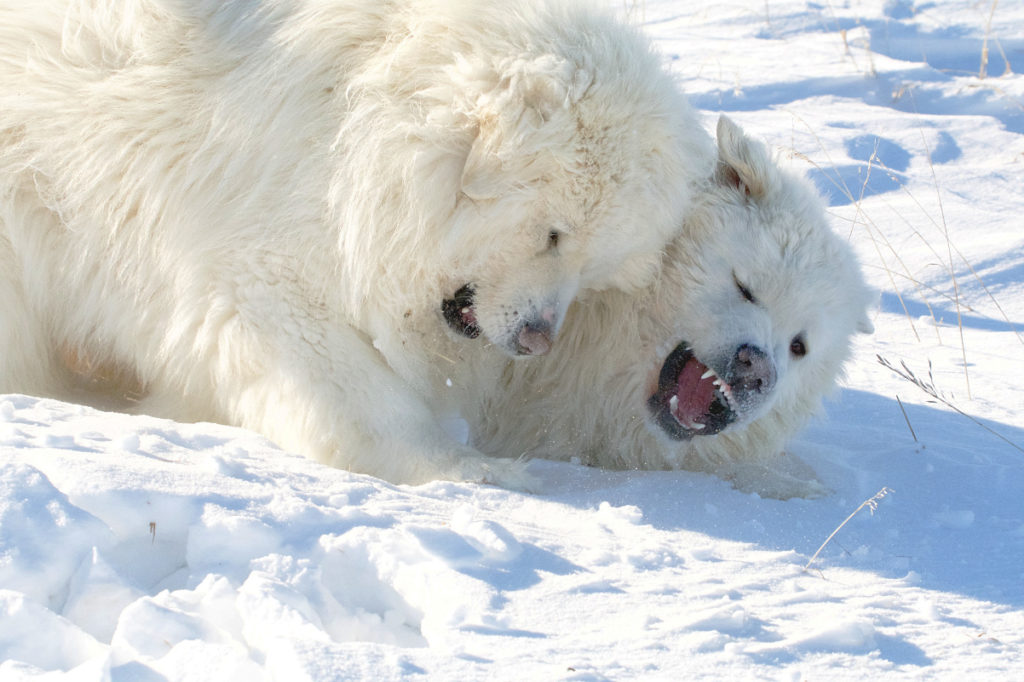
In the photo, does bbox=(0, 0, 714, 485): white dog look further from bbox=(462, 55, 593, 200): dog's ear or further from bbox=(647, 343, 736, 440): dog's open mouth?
bbox=(647, 343, 736, 440): dog's open mouth

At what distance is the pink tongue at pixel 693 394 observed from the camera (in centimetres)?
428

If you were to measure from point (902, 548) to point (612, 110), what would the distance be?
1815 millimetres

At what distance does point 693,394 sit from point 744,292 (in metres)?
0.48

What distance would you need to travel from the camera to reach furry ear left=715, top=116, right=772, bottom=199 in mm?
4355

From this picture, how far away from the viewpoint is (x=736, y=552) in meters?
3.18

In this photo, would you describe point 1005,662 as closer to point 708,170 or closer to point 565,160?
point 565,160

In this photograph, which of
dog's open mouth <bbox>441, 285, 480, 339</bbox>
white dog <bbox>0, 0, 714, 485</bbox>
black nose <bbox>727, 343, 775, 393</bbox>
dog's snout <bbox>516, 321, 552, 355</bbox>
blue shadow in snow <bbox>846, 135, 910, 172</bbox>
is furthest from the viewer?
blue shadow in snow <bbox>846, 135, 910, 172</bbox>

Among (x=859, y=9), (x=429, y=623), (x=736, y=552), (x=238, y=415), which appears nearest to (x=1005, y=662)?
(x=736, y=552)

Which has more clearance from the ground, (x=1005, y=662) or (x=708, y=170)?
(x=708, y=170)

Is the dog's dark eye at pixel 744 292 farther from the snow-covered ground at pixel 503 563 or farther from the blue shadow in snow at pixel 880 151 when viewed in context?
the blue shadow in snow at pixel 880 151

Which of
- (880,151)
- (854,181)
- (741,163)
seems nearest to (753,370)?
(741,163)

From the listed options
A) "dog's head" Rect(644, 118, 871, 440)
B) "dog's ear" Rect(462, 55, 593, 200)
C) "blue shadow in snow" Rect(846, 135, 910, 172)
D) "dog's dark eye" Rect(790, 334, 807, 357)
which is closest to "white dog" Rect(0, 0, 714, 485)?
"dog's ear" Rect(462, 55, 593, 200)

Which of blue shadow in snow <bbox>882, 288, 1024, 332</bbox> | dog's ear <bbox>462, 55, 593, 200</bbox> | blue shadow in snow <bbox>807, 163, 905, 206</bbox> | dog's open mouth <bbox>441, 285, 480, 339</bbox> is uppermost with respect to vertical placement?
dog's ear <bbox>462, 55, 593, 200</bbox>

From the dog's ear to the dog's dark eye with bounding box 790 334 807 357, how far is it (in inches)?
58.5
